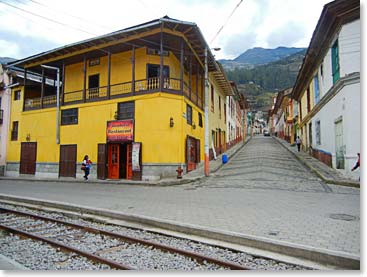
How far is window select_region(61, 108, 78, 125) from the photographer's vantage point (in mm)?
18406

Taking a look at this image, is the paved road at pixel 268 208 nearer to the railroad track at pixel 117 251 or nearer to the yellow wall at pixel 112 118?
the railroad track at pixel 117 251

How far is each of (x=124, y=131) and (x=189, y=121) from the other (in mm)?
3966

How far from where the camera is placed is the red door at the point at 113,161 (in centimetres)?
1651

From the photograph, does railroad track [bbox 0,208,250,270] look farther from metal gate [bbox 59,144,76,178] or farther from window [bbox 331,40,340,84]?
window [bbox 331,40,340,84]

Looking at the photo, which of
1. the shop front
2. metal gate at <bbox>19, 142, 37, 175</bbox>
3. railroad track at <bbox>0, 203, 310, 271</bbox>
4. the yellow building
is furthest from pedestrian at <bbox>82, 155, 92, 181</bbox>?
railroad track at <bbox>0, 203, 310, 271</bbox>

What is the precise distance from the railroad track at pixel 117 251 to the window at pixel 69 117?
40.1 ft

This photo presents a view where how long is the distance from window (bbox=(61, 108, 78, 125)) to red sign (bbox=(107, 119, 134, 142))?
3.14 metres

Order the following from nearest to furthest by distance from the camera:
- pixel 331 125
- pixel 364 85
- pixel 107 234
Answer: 1. pixel 364 85
2. pixel 107 234
3. pixel 331 125

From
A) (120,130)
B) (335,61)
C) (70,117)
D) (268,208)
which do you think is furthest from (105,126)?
(335,61)

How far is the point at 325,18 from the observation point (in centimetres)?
1307

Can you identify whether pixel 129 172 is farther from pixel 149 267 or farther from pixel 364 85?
pixel 364 85

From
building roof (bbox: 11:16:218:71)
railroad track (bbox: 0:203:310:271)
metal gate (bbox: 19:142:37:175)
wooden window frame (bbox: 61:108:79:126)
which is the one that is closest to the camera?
railroad track (bbox: 0:203:310:271)

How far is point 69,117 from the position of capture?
18.7 meters

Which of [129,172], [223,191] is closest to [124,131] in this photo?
[129,172]
